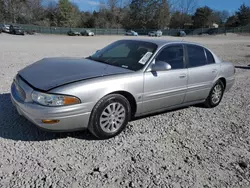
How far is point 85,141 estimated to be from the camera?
3.21m

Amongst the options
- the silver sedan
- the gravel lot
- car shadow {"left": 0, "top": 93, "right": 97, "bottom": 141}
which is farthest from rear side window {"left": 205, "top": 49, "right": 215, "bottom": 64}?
car shadow {"left": 0, "top": 93, "right": 97, "bottom": 141}

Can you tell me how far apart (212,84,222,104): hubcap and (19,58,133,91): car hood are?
2380mm

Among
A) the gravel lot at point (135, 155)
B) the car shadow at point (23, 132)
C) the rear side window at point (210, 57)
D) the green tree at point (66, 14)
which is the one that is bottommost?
the gravel lot at point (135, 155)

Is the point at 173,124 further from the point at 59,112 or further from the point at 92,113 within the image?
the point at 59,112

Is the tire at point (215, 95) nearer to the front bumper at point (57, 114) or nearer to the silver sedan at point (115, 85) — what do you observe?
the silver sedan at point (115, 85)

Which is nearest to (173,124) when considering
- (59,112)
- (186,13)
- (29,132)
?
(59,112)

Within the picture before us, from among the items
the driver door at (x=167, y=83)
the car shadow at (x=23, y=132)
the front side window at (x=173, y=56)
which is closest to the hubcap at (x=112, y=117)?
the car shadow at (x=23, y=132)

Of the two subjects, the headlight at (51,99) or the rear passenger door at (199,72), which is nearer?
the headlight at (51,99)

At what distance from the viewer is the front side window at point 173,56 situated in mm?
3849

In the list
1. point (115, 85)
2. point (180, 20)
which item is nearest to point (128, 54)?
point (115, 85)

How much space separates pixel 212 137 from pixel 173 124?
2.28 feet

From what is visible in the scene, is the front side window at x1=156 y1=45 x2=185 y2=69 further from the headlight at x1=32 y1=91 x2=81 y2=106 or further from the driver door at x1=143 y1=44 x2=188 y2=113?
the headlight at x1=32 y1=91 x2=81 y2=106

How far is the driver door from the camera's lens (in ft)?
11.8

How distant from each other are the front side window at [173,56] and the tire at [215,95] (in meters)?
1.18
